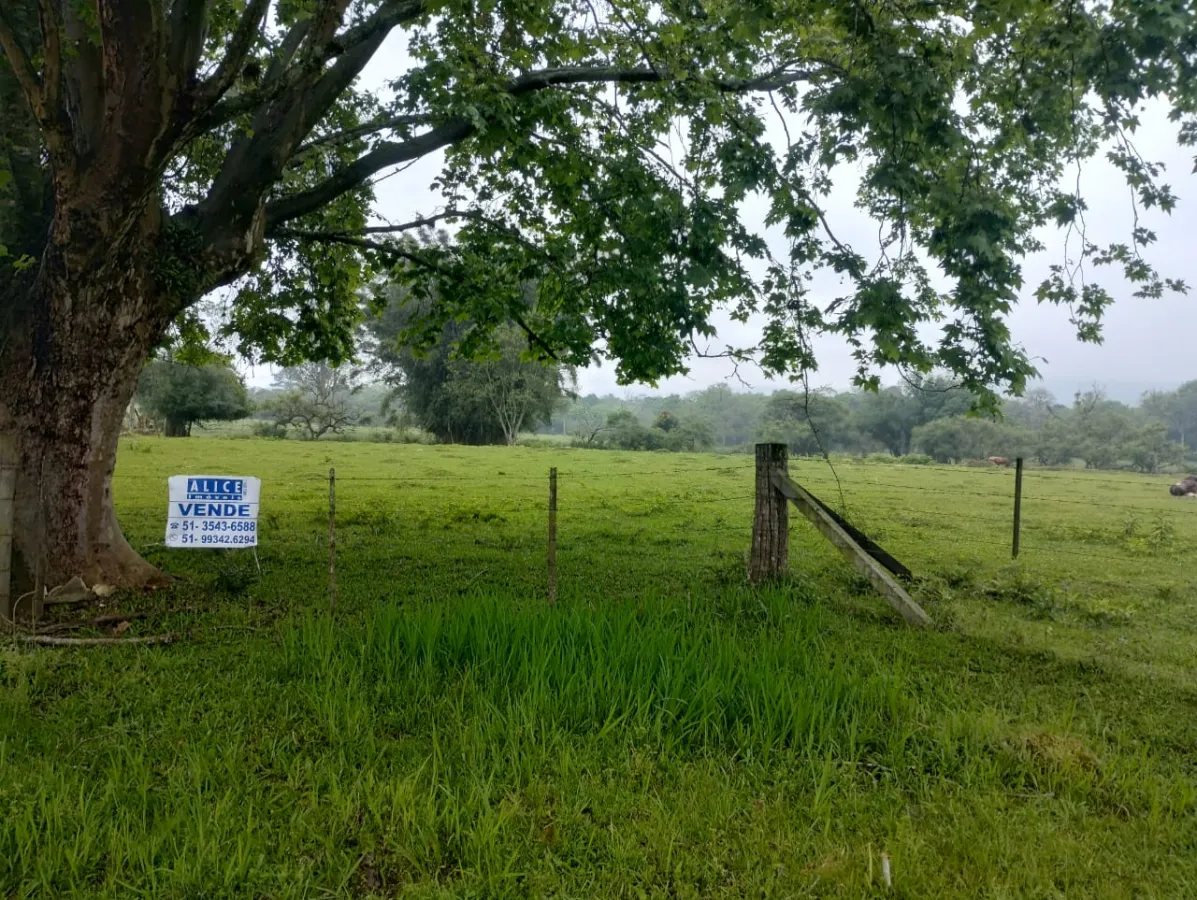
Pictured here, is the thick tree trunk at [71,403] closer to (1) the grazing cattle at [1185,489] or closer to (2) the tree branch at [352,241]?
(2) the tree branch at [352,241]

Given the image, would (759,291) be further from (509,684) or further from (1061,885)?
(1061,885)

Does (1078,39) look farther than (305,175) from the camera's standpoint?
No

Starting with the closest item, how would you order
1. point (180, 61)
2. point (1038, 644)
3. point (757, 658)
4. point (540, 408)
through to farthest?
point (757, 658), point (180, 61), point (1038, 644), point (540, 408)

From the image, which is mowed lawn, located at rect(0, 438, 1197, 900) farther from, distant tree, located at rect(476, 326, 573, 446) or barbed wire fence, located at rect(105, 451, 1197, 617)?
distant tree, located at rect(476, 326, 573, 446)

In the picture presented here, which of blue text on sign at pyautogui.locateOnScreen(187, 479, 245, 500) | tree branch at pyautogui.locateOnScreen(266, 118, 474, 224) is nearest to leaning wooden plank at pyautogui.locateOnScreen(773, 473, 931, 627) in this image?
blue text on sign at pyautogui.locateOnScreen(187, 479, 245, 500)

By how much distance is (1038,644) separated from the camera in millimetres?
6488

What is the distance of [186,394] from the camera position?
144 feet

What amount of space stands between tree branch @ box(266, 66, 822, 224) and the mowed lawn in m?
4.35

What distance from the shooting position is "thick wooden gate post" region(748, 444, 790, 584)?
744 centimetres

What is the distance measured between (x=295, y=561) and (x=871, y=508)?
14399mm

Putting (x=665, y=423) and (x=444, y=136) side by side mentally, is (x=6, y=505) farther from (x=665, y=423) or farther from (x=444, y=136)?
(x=665, y=423)

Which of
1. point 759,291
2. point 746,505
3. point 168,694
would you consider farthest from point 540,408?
point 168,694

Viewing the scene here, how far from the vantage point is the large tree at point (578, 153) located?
552 cm

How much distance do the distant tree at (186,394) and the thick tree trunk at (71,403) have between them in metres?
39.0
